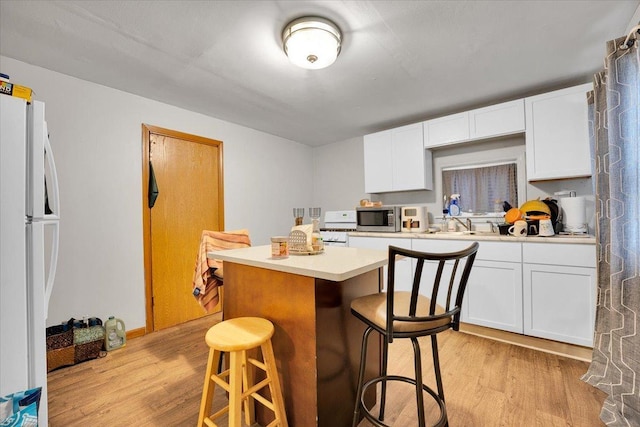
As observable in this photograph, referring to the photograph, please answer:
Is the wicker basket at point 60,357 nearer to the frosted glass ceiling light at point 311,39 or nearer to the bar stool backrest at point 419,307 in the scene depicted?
the bar stool backrest at point 419,307

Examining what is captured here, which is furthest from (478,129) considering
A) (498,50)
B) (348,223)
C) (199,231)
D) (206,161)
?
(199,231)

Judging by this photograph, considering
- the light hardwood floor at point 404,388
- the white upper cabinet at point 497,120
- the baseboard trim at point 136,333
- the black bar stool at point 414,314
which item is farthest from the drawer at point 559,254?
the baseboard trim at point 136,333

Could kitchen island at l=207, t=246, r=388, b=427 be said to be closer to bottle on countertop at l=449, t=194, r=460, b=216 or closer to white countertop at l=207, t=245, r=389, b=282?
white countertop at l=207, t=245, r=389, b=282

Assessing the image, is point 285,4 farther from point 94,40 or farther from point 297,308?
point 297,308

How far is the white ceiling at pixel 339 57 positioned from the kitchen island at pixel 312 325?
1.43 meters

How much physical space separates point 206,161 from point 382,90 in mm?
2102

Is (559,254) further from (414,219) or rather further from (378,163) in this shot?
(378,163)

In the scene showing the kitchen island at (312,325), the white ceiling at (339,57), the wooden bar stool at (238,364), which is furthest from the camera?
the white ceiling at (339,57)

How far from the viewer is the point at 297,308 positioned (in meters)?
1.31

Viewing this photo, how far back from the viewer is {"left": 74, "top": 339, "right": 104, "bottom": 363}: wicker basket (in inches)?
86.4

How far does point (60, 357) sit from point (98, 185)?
1382mm

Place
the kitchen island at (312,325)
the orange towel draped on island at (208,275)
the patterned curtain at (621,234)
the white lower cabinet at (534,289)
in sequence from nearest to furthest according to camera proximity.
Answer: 1. the kitchen island at (312,325)
2. the patterned curtain at (621,234)
3. the orange towel draped on island at (208,275)
4. the white lower cabinet at (534,289)

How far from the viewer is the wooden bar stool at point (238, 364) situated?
1.13 meters

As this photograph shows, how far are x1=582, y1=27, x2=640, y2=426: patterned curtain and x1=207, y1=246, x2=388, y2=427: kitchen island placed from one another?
138 cm
